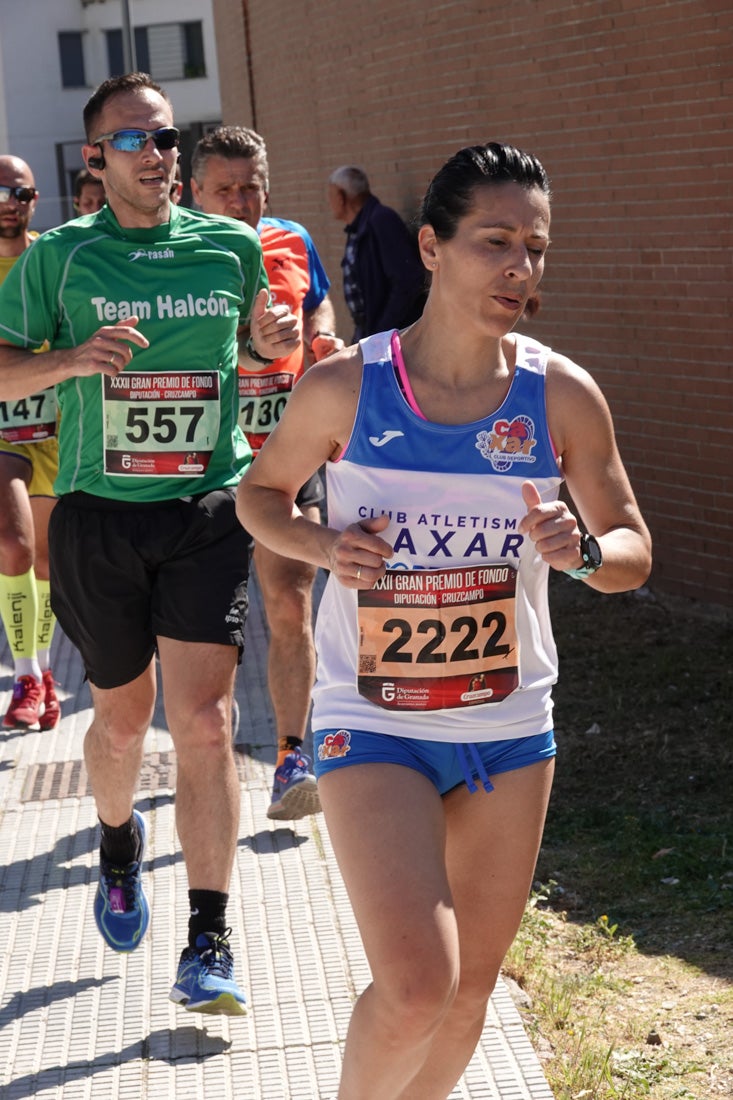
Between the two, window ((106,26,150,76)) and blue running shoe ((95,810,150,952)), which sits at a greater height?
window ((106,26,150,76))

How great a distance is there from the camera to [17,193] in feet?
22.9

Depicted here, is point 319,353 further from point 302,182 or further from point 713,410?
point 302,182

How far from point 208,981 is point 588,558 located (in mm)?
1682

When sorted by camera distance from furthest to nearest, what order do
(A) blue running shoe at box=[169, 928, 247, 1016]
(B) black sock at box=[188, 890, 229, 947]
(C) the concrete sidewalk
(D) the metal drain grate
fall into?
(D) the metal drain grate < (B) black sock at box=[188, 890, 229, 947] < (A) blue running shoe at box=[169, 928, 247, 1016] < (C) the concrete sidewalk

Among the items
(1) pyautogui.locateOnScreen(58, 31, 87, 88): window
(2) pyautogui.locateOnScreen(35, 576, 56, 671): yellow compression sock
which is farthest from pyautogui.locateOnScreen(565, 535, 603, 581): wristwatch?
(1) pyautogui.locateOnScreen(58, 31, 87, 88): window

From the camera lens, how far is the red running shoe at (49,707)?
704 centimetres

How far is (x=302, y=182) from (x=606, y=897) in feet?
36.7

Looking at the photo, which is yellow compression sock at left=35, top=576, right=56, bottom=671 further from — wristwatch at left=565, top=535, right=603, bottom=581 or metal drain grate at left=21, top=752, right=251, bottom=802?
wristwatch at left=565, top=535, right=603, bottom=581

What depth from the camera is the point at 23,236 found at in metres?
7.08

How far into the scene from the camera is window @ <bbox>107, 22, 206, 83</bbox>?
171 ft

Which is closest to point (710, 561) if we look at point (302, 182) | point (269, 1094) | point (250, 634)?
point (250, 634)

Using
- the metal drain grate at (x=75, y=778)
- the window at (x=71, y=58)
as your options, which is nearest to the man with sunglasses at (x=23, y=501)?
the metal drain grate at (x=75, y=778)

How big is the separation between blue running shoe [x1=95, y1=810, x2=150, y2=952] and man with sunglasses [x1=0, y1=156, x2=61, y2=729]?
2.54 metres

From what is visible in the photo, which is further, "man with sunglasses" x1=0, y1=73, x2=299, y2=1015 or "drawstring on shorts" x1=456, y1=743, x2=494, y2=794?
"man with sunglasses" x1=0, y1=73, x2=299, y2=1015
